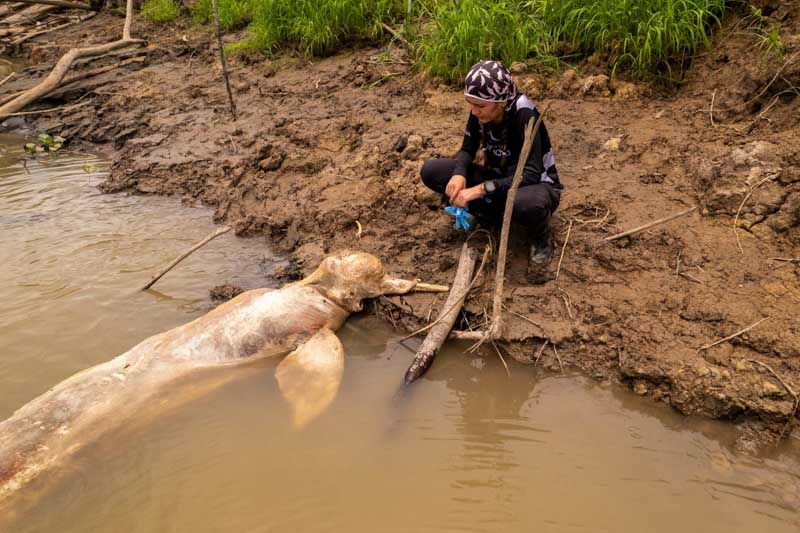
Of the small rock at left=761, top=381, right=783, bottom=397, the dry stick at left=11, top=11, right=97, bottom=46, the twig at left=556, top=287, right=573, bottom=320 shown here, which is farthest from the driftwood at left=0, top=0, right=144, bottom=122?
the small rock at left=761, top=381, right=783, bottom=397

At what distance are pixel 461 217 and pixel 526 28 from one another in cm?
255

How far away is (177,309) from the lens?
3.79 m

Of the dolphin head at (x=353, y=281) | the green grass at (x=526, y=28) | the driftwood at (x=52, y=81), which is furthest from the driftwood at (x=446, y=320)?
the driftwood at (x=52, y=81)

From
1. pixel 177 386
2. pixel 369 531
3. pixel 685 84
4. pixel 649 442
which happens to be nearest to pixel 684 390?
pixel 649 442

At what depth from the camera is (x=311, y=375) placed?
3.03 meters

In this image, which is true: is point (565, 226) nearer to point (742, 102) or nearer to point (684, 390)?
point (684, 390)

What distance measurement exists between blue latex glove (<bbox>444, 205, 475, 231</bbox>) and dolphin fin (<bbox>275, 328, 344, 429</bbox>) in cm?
112

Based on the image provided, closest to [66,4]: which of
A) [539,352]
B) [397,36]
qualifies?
[397,36]

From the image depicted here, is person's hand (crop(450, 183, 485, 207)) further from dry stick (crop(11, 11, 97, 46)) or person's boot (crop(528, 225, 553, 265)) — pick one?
dry stick (crop(11, 11, 97, 46))

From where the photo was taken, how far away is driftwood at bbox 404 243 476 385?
304 cm

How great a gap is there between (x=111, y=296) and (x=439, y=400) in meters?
2.44

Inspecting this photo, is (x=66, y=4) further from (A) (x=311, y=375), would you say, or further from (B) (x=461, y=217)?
(A) (x=311, y=375)

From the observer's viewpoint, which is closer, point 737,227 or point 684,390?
point 684,390

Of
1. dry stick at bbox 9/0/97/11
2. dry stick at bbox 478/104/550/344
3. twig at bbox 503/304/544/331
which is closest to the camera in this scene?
dry stick at bbox 478/104/550/344
